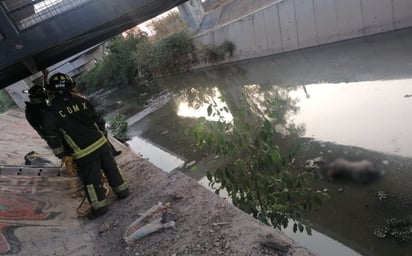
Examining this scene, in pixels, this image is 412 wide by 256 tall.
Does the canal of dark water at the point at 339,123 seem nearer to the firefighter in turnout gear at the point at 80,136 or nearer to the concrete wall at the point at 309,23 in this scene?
the concrete wall at the point at 309,23

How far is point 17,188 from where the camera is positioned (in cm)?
602

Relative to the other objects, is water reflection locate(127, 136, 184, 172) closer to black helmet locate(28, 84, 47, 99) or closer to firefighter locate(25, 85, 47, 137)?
firefighter locate(25, 85, 47, 137)

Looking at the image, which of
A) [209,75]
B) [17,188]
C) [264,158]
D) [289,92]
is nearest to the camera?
[264,158]

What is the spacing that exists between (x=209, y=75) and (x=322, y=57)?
6.42 metres

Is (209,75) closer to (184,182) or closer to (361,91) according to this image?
(361,91)

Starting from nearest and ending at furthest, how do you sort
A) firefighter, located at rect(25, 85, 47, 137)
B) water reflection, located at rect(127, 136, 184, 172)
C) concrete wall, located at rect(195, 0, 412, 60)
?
firefighter, located at rect(25, 85, 47, 137), water reflection, located at rect(127, 136, 184, 172), concrete wall, located at rect(195, 0, 412, 60)

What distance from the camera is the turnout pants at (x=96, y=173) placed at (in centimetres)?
484

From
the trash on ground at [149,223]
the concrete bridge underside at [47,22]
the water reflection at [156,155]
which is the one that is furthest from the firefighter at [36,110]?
the trash on ground at [149,223]

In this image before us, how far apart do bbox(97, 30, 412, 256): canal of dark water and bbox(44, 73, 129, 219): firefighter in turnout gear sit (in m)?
1.71

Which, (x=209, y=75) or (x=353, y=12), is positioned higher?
(x=353, y=12)

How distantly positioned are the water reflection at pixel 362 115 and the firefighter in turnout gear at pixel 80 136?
12.4 feet

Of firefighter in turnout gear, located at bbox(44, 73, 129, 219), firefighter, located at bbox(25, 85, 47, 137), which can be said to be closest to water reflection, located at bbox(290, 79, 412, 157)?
firefighter in turnout gear, located at bbox(44, 73, 129, 219)

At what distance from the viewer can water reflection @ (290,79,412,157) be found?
532cm

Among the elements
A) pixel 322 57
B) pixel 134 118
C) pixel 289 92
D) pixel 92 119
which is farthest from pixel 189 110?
pixel 92 119
